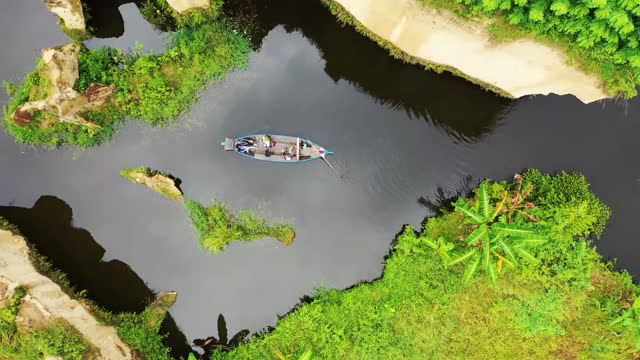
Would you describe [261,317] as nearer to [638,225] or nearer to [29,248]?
Result: [29,248]

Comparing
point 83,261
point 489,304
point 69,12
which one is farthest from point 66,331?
point 489,304

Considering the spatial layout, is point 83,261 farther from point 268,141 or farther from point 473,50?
point 473,50

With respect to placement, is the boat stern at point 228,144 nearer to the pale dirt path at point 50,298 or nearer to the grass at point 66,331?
the grass at point 66,331

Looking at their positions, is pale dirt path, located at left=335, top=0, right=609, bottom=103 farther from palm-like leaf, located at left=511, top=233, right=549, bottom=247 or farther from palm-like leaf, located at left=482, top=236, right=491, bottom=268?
palm-like leaf, located at left=482, top=236, right=491, bottom=268

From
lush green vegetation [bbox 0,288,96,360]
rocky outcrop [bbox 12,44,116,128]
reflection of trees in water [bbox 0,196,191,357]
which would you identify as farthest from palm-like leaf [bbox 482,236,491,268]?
rocky outcrop [bbox 12,44,116,128]

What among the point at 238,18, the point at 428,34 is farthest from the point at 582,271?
the point at 238,18
